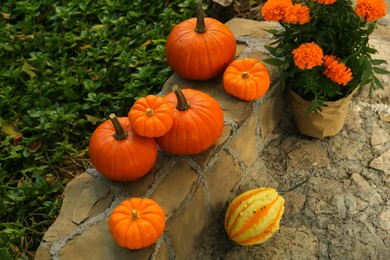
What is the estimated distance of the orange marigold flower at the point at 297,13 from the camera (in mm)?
2869

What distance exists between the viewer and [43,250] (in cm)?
256

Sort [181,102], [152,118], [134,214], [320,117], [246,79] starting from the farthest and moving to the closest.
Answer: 1. [320,117]
2. [246,79]
3. [181,102]
4. [152,118]
5. [134,214]

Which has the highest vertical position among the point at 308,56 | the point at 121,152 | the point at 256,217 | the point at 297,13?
the point at 297,13

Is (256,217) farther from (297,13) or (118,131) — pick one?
(297,13)

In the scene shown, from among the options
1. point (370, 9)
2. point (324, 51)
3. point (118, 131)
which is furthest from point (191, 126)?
point (370, 9)

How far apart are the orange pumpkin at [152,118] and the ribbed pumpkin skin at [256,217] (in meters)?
0.64

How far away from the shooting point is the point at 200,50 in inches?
122

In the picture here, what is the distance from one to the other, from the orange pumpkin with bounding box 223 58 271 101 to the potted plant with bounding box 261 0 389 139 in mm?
134

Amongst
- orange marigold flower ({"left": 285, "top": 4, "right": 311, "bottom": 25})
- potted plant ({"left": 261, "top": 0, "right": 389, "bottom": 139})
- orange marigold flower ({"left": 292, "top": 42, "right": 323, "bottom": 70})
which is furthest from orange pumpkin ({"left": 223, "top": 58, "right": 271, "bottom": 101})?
orange marigold flower ({"left": 285, "top": 4, "right": 311, "bottom": 25})

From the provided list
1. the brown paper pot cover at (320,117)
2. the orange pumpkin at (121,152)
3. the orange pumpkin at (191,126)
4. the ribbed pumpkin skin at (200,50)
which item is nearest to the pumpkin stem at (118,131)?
the orange pumpkin at (121,152)

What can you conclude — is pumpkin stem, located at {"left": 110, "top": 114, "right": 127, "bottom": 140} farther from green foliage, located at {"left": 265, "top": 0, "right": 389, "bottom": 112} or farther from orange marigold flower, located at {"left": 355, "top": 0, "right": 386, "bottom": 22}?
orange marigold flower, located at {"left": 355, "top": 0, "right": 386, "bottom": 22}

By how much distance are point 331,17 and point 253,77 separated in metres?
0.53

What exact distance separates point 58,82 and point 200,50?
1.22 metres

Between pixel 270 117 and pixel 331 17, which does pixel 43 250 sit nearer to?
pixel 270 117
